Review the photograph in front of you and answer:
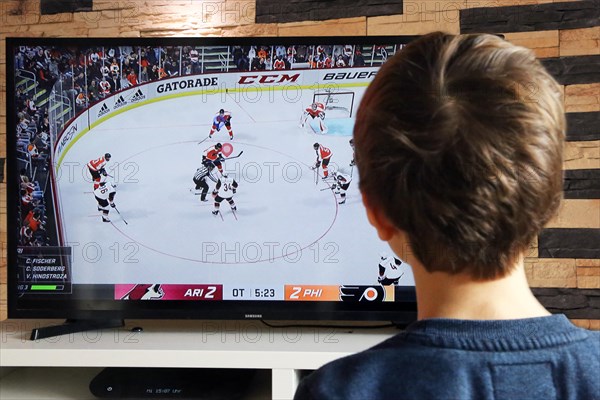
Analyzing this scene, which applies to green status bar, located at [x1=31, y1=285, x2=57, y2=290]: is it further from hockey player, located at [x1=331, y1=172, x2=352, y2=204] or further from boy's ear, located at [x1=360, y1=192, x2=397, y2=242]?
boy's ear, located at [x1=360, y1=192, x2=397, y2=242]

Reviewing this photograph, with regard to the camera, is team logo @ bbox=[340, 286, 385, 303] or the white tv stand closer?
the white tv stand

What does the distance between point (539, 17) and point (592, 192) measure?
54 centimetres

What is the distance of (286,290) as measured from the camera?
210 centimetres

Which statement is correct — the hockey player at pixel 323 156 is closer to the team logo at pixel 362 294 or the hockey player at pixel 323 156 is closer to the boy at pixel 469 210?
the team logo at pixel 362 294

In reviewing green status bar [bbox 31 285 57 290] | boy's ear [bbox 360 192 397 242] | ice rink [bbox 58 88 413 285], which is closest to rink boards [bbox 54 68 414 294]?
ice rink [bbox 58 88 413 285]

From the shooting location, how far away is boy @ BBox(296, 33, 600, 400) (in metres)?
0.78

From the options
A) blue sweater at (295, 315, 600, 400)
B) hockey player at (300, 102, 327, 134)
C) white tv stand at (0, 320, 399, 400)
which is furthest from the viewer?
hockey player at (300, 102, 327, 134)

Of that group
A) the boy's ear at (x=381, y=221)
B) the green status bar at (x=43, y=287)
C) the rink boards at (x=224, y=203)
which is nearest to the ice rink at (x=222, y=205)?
the rink boards at (x=224, y=203)

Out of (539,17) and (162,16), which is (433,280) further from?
(162,16)

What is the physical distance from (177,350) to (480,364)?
126cm

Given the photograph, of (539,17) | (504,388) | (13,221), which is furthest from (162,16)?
(504,388)

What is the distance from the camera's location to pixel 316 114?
2.07 metres

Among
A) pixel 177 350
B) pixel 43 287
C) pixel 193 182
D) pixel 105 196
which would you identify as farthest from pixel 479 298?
pixel 43 287

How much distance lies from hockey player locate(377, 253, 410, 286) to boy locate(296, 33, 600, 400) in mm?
1221
